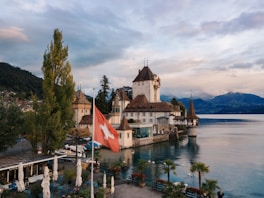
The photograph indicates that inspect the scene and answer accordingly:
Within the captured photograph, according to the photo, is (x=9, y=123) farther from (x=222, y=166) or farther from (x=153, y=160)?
(x=222, y=166)

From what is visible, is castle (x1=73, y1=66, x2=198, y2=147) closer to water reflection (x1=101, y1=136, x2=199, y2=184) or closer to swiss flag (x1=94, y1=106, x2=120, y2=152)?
water reflection (x1=101, y1=136, x2=199, y2=184)

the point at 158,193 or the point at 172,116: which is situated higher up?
the point at 172,116

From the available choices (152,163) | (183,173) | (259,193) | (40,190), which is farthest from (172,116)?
(40,190)

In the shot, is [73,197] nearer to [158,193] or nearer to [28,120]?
[158,193]

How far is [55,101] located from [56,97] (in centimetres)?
55

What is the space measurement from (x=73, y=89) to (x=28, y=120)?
5.08m

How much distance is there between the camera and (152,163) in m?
36.6

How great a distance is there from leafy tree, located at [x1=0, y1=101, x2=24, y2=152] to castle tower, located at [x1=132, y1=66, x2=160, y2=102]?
222ft

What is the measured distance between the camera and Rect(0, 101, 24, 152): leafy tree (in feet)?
69.2

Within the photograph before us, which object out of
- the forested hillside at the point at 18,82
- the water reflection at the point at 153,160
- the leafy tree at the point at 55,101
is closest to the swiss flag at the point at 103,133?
the leafy tree at the point at 55,101

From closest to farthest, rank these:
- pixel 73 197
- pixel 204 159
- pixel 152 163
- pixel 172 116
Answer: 1. pixel 73 197
2. pixel 152 163
3. pixel 204 159
4. pixel 172 116

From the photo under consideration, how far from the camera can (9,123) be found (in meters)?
21.8

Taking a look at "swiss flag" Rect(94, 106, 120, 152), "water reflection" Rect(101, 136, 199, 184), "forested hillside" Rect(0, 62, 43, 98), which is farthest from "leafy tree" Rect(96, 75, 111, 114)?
"swiss flag" Rect(94, 106, 120, 152)

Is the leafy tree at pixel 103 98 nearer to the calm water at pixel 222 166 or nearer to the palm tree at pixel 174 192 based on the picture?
the calm water at pixel 222 166
